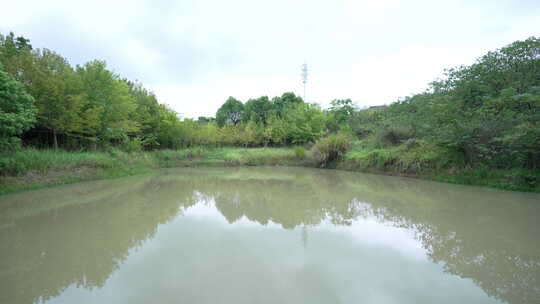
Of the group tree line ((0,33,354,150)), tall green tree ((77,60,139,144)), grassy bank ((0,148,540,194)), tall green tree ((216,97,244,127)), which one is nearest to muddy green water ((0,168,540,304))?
grassy bank ((0,148,540,194))

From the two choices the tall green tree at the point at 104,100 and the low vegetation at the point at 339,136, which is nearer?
the low vegetation at the point at 339,136

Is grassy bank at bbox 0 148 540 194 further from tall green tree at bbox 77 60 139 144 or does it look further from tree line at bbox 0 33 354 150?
tall green tree at bbox 77 60 139 144

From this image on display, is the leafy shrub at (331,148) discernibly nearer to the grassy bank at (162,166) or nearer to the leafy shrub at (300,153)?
the grassy bank at (162,166)

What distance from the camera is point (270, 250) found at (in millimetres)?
4125

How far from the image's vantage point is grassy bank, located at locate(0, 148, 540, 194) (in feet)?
29.8

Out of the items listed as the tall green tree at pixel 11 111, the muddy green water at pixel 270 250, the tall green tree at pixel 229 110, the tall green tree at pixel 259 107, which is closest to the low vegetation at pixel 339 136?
the tall green tree at pixel 11 111

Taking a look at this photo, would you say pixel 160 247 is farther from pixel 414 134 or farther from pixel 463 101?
pixel 414 134

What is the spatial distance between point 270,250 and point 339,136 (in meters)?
15.4

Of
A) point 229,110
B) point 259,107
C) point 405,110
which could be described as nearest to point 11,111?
point 405,110

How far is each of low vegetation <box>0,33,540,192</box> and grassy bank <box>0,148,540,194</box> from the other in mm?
48

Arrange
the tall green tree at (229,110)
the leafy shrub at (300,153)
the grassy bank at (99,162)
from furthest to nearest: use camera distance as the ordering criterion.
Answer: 1. the tall green tree at (229,110)
2. the leafy shrub at (300,153)
3. the grassy bank at (99,162)

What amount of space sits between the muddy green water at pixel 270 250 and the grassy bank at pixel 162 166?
1462 mm

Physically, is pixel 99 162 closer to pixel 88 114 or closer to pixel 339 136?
pixel 88 114

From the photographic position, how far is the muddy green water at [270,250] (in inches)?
115
